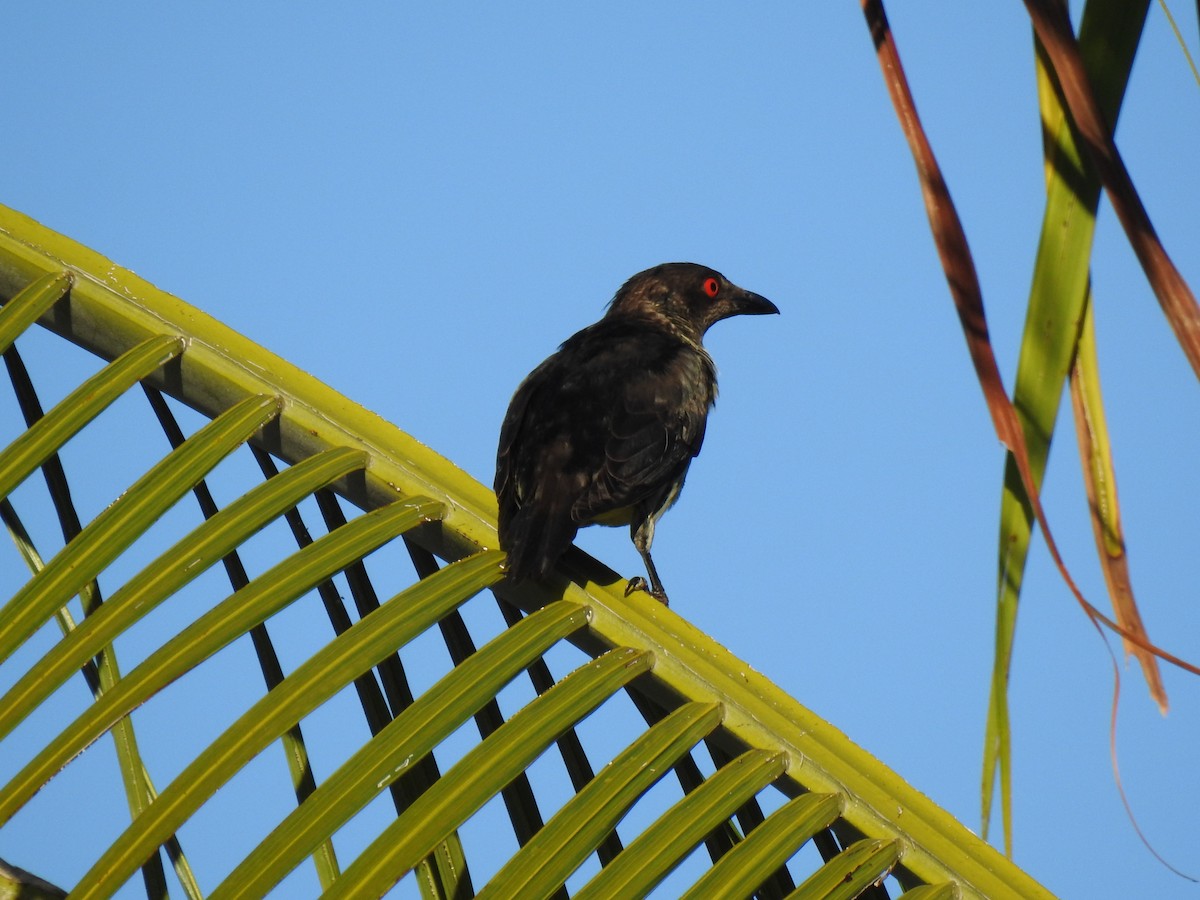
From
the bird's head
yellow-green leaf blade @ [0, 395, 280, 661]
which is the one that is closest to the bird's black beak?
the bird's head

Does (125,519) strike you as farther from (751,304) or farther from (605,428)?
(751,304)

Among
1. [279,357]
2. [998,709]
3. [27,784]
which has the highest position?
[279,357]

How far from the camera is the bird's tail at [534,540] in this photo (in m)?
2.60

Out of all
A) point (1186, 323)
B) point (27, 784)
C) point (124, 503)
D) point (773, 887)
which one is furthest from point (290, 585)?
point (1186, 323)

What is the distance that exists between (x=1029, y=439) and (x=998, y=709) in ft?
1.02

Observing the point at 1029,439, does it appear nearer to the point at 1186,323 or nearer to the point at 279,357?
the point at 1186,323

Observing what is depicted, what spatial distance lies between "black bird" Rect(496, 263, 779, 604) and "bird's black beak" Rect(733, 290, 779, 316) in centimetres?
115

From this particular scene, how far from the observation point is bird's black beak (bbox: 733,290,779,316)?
6974 mm

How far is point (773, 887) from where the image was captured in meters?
2.05

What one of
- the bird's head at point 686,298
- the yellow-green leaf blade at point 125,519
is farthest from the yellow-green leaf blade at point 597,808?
the bird's head at point 686,298

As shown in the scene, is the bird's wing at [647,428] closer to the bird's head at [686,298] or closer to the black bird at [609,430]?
the black bird at [609,430]

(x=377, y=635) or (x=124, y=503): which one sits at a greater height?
(x=124, y=503)

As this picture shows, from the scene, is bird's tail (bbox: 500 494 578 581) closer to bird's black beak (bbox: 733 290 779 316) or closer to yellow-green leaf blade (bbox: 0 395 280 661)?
yellow-green leaf blade (bbox: 0 395 280 661)

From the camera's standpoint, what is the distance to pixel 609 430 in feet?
15.3
